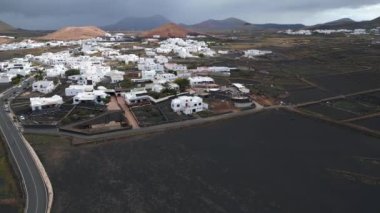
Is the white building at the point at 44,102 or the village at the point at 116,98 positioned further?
the white building at the point at 44,102

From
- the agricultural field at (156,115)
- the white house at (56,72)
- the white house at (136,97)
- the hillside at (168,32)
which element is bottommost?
the agricultural field at (156,115)

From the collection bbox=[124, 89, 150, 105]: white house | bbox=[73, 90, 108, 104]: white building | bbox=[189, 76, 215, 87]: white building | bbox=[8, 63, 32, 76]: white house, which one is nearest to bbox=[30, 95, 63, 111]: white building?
bbox=[73, 90, 108, 104]: white building

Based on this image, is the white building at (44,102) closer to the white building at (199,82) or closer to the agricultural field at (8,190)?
the agricultural field at (8,190)

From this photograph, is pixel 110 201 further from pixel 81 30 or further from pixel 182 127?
pixel 81 30

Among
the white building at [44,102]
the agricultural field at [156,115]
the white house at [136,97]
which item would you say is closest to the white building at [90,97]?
the white building at [44,102]

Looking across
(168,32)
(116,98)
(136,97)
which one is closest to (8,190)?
(136,97)

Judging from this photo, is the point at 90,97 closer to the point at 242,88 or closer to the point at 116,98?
the point at 116,98

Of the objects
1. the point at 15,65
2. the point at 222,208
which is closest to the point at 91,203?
the point at 222,208

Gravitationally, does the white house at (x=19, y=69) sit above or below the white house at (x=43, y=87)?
above
